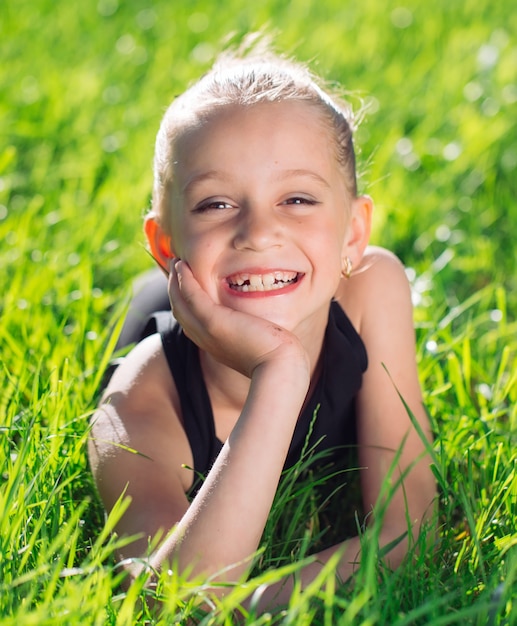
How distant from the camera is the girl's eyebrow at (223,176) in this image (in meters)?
2.15

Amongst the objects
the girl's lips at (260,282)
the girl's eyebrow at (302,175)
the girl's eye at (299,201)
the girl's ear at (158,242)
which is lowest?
the girl's lips at (260,282)

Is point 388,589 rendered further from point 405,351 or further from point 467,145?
point 467,145

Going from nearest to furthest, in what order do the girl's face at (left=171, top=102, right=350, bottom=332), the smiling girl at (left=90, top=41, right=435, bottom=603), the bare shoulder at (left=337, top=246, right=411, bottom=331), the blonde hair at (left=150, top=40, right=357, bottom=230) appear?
1. the smiling girl at (left=90, top=41, right=435, bottom=603)
2. the girl's face at (left=171, top=102, right=350, bottom=332)
3. the blonde hair at (left=150, top=40, right=357, bottom=230)
4. the bare shoulder at (left=337, top=246, right=411, bottom=331)

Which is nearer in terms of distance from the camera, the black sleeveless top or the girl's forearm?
the girl's forearm

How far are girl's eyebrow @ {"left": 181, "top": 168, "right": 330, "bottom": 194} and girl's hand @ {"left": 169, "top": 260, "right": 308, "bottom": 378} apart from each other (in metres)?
0.19

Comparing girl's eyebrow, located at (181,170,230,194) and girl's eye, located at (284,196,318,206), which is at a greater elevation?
girl's eyebrow, located at (181,170,230,194)

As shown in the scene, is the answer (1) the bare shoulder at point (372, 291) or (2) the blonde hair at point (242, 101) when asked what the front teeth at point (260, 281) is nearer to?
(2) the blonde hair at point (242, 101)

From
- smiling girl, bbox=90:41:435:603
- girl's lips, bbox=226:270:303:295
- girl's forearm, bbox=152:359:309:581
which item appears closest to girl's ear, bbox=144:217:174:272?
smiling girl, bbox=90:41:435:603

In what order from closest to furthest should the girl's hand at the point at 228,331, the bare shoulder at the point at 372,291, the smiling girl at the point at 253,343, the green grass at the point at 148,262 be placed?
the green grass at the point at 148,262, the smiling girl at the point at 253,343, the girl's hand at the point at 228,331, the bare shoulder at the point at 372,291

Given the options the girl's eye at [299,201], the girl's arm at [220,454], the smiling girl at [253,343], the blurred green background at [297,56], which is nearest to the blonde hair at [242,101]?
the smiling girl at [253,343]

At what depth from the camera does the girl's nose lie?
2098 millimetres

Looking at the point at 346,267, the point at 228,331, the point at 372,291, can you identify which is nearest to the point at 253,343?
the point at 228,331

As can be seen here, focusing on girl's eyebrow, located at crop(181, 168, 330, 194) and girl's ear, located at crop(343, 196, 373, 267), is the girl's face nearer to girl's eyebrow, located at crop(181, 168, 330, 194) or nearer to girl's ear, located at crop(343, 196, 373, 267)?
girl's eyebrow, located at crop(181, 168, 330, 194)

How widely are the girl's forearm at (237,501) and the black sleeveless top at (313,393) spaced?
1.45 feet
